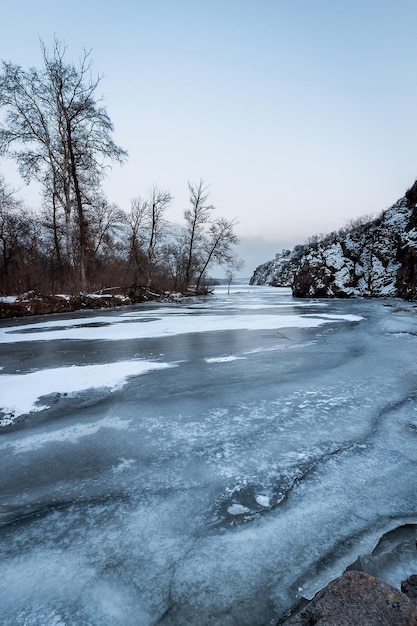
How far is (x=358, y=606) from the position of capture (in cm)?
93

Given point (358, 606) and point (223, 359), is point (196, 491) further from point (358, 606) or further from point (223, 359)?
point (223, 359)

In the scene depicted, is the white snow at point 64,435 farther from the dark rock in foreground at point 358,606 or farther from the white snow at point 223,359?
the white snow at point 223,359

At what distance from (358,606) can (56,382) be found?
352 cm

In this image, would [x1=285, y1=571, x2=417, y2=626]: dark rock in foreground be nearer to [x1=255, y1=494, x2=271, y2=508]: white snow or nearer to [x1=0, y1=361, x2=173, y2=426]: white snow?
[x1=255, y1=494, x2=271, y2=508]: white snow

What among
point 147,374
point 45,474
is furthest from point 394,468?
point 147,374

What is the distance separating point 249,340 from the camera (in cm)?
632

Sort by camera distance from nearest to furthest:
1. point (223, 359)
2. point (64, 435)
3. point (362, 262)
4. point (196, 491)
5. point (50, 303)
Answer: point (196, 491) < point (64, 435) < point (223, 359) < point (50, 303) < point (362, 262)

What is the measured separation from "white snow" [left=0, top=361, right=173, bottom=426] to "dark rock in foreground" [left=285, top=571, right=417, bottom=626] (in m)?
2.59

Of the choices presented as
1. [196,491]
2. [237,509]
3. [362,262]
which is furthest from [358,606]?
[362,262]

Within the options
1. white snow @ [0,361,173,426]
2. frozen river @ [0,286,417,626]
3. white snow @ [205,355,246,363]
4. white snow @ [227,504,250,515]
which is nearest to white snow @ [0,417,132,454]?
frozen river @ [0,286,417,626]

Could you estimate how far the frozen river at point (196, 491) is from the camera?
1173mm

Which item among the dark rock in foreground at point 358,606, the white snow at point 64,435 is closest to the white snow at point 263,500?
the dark rock in foreground at point 358,606

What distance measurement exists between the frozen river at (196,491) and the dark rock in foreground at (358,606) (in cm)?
19

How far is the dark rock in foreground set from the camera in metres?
0.89
